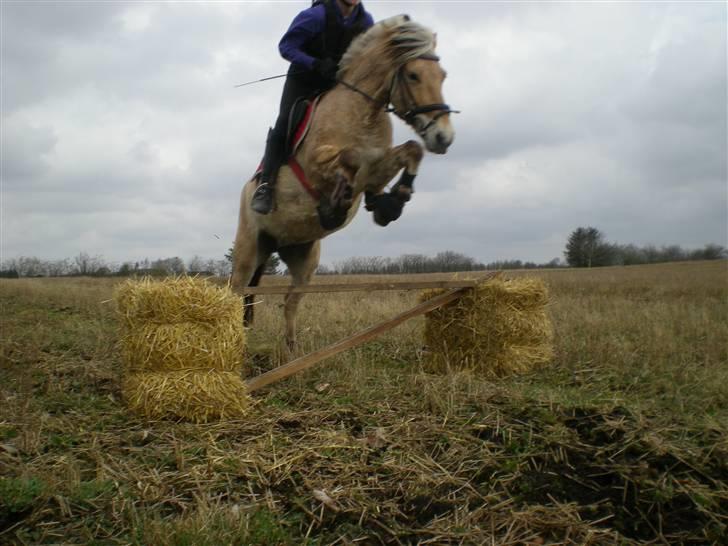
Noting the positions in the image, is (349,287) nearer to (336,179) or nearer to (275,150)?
(336,179)

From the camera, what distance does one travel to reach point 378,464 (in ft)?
10.7

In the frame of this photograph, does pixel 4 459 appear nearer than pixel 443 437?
Yes

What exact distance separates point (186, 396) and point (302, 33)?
3.38 meters

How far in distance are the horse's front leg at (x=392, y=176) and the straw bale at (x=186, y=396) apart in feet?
6.41

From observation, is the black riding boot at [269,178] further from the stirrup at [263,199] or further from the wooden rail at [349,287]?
the wooden rail at [349,287]

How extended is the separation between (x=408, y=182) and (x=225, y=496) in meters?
2.99

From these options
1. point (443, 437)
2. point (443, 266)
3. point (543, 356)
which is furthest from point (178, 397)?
point (443, 266)

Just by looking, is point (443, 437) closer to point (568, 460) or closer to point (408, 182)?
point (568, 460)

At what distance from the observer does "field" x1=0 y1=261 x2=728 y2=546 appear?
264 centimetres

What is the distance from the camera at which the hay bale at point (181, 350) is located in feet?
14.0

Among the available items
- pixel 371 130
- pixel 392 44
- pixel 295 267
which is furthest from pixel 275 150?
pixel 295 267

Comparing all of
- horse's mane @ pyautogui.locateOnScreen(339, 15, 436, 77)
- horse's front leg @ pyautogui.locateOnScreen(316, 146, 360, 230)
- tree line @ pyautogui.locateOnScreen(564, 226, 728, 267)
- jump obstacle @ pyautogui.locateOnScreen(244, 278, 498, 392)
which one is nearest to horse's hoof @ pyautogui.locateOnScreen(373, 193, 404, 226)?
horse's front leg @ pyautogui.locateOnScreen(316, 146, 360, 230)

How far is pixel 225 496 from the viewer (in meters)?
3.00

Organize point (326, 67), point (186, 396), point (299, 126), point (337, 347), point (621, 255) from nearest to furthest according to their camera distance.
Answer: point (186, 396)
point (337, 347)
point (326, 67)
point (299, 126)
point (621, 255)
